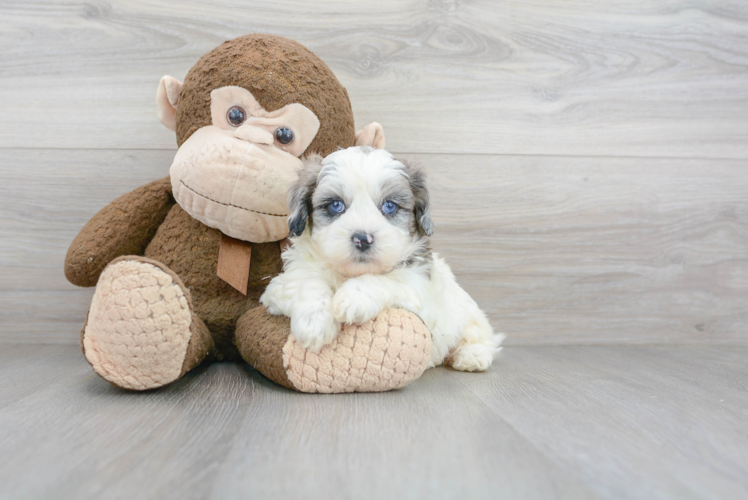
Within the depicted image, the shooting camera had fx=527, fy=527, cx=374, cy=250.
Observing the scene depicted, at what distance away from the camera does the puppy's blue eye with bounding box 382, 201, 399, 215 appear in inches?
45.8

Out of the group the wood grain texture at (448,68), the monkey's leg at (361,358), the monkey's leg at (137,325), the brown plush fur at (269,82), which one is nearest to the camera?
the monkey's leg at (137,325)

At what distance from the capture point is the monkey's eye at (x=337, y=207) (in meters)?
1.15

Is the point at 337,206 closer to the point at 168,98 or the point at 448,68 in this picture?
the point at 168,98

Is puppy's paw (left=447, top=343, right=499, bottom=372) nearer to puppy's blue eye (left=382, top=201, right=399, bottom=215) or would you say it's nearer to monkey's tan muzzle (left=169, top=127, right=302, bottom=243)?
puppy's blue eye (left=382, top=201, right=399, bottom=215)

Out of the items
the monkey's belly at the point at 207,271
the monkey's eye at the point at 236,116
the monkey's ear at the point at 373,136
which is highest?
the monkey's eye at the point at 236,116

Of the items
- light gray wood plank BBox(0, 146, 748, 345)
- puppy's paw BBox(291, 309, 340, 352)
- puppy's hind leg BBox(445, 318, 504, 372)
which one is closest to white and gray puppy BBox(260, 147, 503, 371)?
puppy's paw BBox(291, 309, 340, 352)

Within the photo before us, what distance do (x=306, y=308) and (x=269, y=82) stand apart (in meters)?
0.56

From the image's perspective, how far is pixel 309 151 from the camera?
1.31 meters

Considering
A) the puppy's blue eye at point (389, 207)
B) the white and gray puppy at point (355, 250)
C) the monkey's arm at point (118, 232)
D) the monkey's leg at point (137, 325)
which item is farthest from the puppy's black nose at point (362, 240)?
the monkey's arm at point (118, 232)

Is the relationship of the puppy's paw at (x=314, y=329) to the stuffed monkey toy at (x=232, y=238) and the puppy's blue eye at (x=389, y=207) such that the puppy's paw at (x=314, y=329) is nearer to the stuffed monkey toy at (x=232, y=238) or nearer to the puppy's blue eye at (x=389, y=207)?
the stuffed monkey toy at (x=232, y=238)

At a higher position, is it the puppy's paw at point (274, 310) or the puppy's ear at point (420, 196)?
the puppy's ear at point (420, 196)

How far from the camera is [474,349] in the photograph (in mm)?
1396

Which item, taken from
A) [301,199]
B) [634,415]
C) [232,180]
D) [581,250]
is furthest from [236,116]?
[581,250]

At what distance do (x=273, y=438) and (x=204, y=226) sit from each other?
0.68 m
